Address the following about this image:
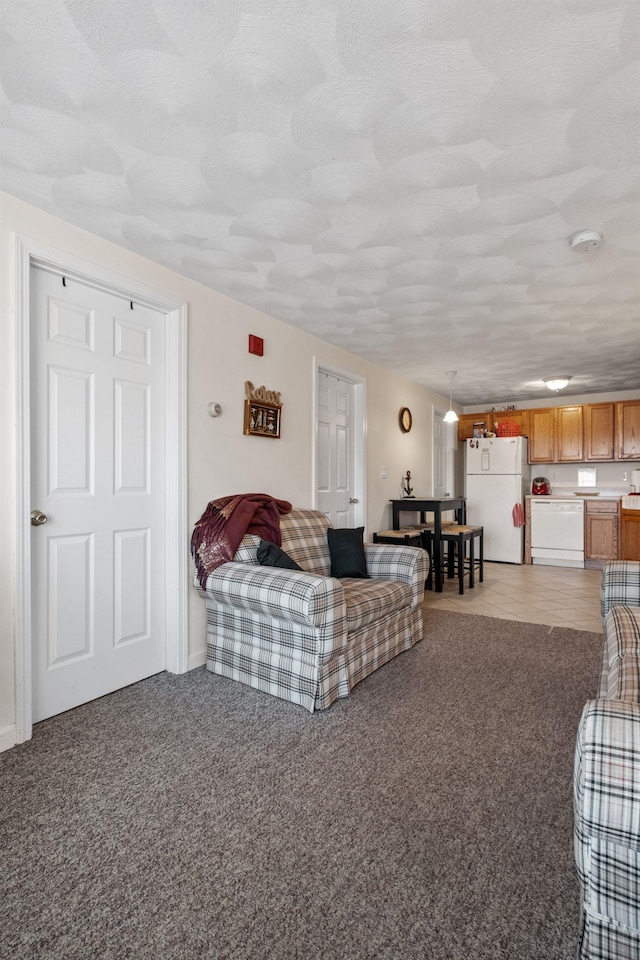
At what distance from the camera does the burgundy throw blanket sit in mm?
2734

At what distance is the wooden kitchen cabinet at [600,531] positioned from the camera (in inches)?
241

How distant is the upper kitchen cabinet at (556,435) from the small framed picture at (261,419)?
15.4 feet

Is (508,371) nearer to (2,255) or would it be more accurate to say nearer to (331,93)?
(331,93)

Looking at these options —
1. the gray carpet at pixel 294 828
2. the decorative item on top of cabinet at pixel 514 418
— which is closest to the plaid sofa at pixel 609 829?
the gray carpet at pixel 294 828

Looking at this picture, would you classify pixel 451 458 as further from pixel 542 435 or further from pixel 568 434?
pixel 568 434

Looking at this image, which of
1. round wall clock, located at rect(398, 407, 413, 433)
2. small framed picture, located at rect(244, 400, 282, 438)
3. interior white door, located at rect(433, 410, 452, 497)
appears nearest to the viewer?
small framed picture, located at rect(244, 400, 282, 438)

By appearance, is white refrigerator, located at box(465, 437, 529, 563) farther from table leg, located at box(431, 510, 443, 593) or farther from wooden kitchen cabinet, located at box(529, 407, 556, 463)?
table leg, located at box(431, 510, 443, 593)

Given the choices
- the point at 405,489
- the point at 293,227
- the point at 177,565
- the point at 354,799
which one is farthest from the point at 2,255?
the point at 405,489

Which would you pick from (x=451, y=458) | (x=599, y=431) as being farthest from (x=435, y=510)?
(x=599, y=431)

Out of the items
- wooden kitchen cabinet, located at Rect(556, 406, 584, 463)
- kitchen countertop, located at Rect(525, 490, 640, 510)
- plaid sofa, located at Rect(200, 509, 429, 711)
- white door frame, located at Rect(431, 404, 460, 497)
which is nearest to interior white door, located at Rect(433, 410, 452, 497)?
white door frame, located at Rect(431, 404, 460, 497)

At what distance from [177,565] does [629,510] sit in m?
5.12

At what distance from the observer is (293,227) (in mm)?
2291

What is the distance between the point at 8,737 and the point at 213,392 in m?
2.02

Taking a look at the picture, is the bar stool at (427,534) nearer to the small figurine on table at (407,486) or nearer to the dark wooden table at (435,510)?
the dark wooden table at (435,510)
